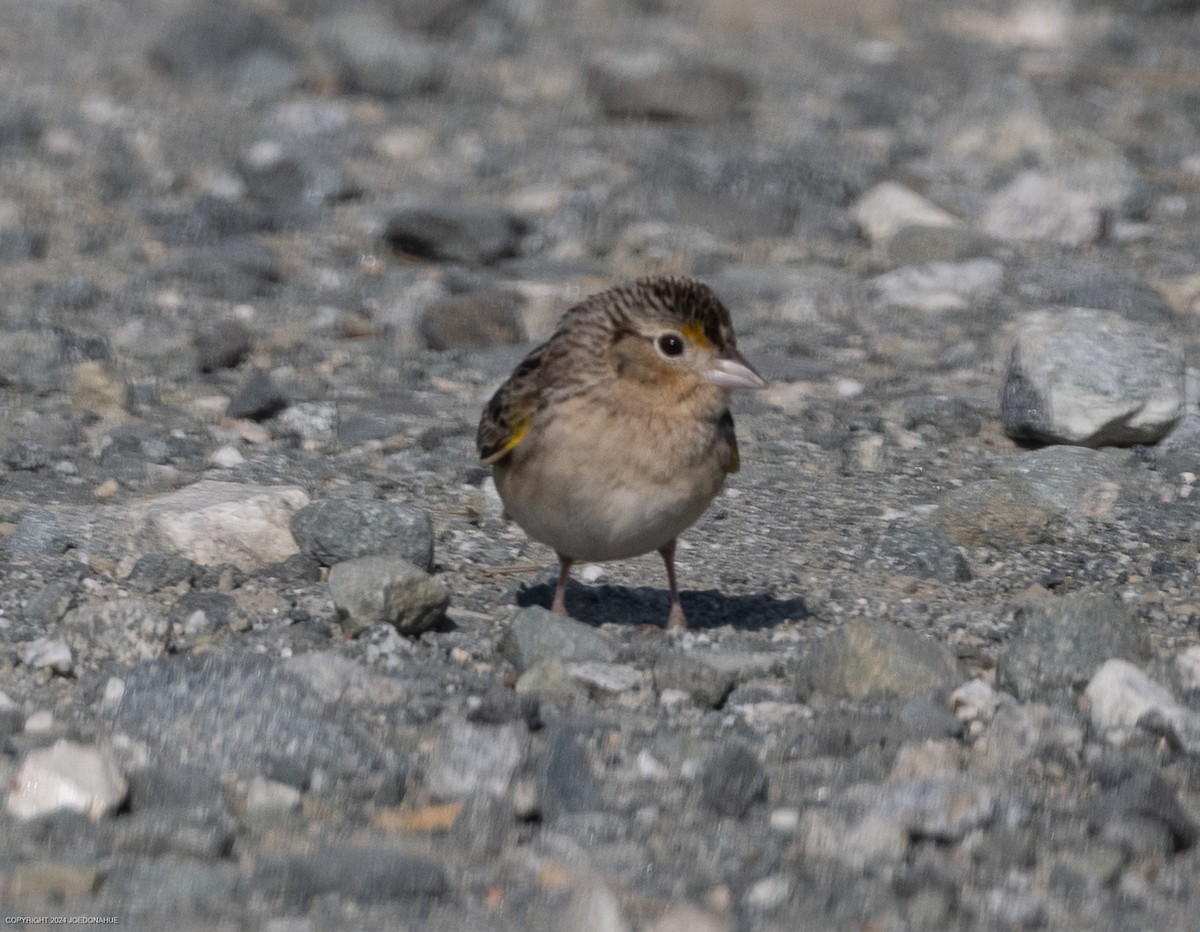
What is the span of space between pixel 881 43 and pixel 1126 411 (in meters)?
8.26

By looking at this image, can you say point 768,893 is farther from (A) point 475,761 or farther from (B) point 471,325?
(B) point 471,325

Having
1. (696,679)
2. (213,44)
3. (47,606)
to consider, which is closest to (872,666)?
(696,679)

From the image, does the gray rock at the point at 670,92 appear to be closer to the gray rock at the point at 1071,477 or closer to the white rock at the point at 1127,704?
the gray rock at the point at 1071,477

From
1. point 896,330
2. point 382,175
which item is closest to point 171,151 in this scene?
point 382,175

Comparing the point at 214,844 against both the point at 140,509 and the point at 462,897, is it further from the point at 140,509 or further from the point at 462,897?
the point at 140,509

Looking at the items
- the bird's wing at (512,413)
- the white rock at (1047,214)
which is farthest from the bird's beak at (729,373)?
the white rock at (1047,214)

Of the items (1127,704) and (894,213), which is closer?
(1127,704)

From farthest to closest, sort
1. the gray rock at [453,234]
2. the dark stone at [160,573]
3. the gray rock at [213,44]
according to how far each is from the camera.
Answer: the gray rock at [213,44], the gray rock at [453,234], the dark stone at [160,573]

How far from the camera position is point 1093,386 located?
741cm

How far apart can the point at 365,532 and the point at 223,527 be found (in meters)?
0.49

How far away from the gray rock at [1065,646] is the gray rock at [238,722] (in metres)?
1.82

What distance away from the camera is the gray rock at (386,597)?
18.0 ft

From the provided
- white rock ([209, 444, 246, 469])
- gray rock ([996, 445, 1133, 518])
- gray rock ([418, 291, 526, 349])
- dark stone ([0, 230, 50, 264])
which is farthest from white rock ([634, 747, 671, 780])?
dark stone ([0, 230, 50, 264])

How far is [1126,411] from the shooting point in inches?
287
